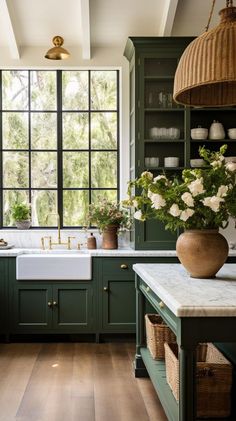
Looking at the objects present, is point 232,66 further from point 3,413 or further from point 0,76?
point 0,76

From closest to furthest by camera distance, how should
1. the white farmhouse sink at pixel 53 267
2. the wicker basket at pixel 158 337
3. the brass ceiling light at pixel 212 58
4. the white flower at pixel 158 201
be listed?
the brass ceiling light at pixel 212 58 → the white flower at pixel 158 201 → the wicker basket at pixel 158 337 → the white farmhouse sink at pixel 53 267

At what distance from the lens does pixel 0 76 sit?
580 cm

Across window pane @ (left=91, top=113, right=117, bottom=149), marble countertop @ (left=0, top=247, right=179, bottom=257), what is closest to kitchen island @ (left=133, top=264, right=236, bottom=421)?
marble countertop @ (left=0, top=247, right=179, bottom=257)

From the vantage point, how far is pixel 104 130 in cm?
591

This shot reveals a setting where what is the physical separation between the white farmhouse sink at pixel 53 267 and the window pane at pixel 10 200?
34.7 inches

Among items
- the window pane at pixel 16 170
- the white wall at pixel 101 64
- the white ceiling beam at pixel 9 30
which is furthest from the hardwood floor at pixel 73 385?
the white ceiling beam at pixel 9 30

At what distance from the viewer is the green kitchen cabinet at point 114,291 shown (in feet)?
16.8

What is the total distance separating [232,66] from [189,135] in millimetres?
3170

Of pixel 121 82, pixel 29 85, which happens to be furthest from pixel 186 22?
pixel 29 85

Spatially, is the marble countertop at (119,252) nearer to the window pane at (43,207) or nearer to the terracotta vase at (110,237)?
the terracotta vase at (110,237)

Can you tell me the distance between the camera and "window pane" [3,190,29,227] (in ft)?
19.2

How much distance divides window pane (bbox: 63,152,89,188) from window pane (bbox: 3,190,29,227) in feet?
1.58

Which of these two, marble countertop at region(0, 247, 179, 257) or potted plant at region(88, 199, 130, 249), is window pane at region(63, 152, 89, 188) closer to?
potted plant at region(88, 199, 130, 249)

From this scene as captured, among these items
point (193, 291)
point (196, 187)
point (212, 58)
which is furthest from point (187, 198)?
point (212, 58)
